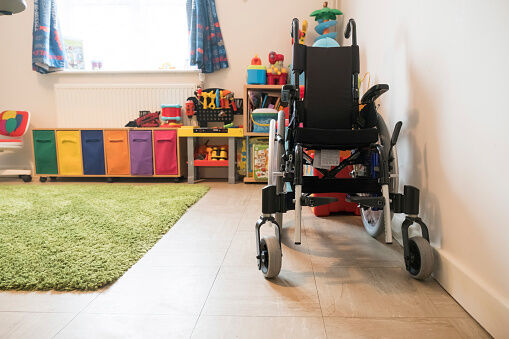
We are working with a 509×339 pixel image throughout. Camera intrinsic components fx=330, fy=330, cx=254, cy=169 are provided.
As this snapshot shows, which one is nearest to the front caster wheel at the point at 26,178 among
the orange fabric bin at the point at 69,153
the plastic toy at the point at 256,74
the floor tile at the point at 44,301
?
the orange fabric bin at the point at 69,153

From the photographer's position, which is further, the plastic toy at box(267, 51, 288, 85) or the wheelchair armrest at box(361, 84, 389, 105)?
the plastic toy at box(267, 51, 288, 85)

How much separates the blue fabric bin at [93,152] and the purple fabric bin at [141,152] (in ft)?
1.04

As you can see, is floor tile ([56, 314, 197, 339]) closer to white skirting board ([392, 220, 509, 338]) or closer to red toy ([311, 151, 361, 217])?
white skirting board ([392, 220, 509, 338])

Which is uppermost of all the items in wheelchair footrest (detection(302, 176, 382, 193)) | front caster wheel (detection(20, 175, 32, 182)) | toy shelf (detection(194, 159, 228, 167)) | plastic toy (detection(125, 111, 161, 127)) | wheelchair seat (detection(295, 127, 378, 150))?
plastic toy (detection(125, 111, 161, 127))

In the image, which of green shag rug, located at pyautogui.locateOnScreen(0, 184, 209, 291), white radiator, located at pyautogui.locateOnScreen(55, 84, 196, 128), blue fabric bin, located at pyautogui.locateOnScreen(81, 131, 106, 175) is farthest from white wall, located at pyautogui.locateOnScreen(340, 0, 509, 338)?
blue fabric bin, located at pyautogui.locateOnScreen(81, 131, 106, 175)

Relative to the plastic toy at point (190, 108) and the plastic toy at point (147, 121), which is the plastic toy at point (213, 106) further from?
the plastic toy at point (147, 121)

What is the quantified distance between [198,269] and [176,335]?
1.35 ft

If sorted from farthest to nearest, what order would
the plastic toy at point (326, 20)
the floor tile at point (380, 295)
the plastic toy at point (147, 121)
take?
the plastic toy at point (147, 121) → the plastic toy at point (326, 20) → the floor tile at point (380, 295)

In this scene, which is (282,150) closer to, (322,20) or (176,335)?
(176,335)

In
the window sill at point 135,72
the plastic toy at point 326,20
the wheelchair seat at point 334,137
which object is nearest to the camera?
the wheelchair seat at point 334,137

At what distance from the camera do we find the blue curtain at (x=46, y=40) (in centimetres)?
340

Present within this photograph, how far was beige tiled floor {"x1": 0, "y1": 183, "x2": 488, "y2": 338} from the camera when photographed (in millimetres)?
898

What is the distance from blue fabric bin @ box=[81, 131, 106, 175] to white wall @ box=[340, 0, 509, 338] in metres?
2.87

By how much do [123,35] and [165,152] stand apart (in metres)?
1.54
